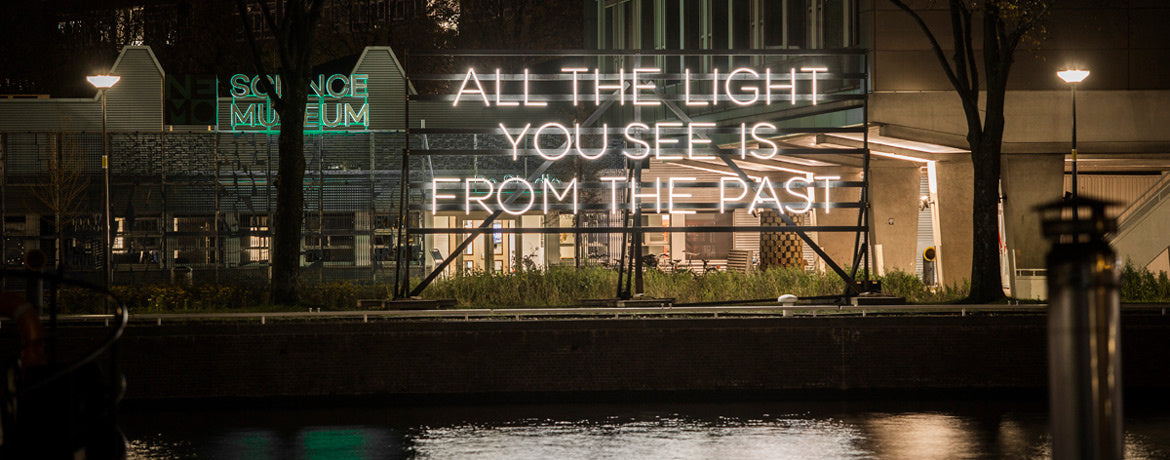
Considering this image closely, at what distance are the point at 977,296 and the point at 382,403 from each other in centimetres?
1152

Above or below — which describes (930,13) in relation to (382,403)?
above

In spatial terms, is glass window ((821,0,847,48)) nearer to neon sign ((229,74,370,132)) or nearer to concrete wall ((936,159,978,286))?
concrete wall ((936,159,978,286))

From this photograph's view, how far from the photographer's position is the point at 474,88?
21703 millimetres

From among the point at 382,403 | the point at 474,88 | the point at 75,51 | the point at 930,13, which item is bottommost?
the point at 382,403

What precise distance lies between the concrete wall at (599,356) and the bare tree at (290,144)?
377 cm

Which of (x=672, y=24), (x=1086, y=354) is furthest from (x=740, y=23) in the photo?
(x=1086, y=354)

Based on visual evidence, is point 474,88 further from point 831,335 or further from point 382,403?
point 831,335

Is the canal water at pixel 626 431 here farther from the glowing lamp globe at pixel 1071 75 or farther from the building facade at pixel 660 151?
the glowing lamp globe at pixel 1071 75

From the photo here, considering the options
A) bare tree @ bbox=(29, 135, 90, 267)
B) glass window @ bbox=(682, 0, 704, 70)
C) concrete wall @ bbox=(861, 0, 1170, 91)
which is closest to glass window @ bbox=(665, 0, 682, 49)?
glass window @ bbox=(682, 0, 704, 70)

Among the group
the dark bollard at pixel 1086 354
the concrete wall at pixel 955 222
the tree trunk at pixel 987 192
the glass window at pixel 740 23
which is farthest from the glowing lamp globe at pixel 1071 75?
the dark bollard at pixel 1086 354

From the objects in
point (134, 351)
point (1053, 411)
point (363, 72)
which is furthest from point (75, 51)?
point (1053, 411)

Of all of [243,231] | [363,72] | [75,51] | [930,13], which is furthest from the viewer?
[75,51]

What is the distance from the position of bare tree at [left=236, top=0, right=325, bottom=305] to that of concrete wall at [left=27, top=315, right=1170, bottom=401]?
3.77m

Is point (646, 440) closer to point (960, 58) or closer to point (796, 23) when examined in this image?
point (960, 58)
